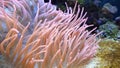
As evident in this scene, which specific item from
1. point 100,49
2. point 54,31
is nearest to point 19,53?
point 54,31

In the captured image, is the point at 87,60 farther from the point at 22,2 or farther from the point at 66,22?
the point at 22,2

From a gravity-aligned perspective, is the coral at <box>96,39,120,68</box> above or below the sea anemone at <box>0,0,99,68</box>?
below

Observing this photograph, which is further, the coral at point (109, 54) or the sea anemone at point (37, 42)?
the coral at point (109, 54)

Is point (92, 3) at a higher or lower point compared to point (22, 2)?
lower

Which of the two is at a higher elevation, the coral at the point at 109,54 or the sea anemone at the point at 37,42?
the sea anemone at the point at 37,42

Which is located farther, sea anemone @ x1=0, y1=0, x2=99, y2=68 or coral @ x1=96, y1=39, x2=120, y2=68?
coral @ x1=96, y1=39, x2=120, y2=68
